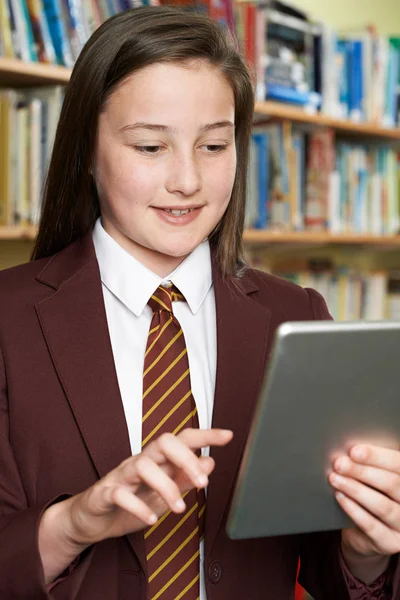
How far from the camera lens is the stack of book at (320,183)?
294 centimetres

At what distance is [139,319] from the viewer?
51.6 inches

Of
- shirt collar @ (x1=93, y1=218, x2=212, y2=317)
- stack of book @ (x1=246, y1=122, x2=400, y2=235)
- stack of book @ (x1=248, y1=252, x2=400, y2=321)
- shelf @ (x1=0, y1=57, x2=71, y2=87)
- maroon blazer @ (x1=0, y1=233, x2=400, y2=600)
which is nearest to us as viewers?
maroon blazer @ (x1=0, y1=233, x2=400, y2=600)

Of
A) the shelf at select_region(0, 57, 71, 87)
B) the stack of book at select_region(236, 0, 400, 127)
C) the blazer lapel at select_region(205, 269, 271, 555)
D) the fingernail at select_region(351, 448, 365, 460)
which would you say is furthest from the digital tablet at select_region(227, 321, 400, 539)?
the stack of book at select_region(236, 0, 400, 127)

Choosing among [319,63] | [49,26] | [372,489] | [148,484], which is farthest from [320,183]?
[148,484]

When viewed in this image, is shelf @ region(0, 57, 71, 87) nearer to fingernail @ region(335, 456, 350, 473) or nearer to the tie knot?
the tie knot

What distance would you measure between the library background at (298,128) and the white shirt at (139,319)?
931 millimetres

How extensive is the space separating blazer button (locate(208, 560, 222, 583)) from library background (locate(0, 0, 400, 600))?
125 centimetres

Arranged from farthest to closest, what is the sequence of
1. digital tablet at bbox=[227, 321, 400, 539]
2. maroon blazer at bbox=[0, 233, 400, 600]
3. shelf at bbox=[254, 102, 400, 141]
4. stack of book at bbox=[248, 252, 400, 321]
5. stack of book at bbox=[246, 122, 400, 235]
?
1. stack of book at bbox=[248, 252, 400, 321]
2. stack of book at bbox=[246, 122, 400, 235]
3. shelf at bbox=[254, 102, 400, 141]
4. maroon blazer at bbox=[0, 233, 400, 600]
5. digital tablet at bbox=[227, 321, 400, 539]

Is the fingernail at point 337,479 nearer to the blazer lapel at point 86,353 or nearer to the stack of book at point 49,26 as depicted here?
the blazer lapel at point 86,353

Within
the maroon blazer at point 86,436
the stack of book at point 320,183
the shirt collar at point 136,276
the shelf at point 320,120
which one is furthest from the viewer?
the stack of book at point 320,183

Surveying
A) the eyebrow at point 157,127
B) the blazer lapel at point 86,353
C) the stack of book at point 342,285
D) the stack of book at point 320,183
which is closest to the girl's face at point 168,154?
the eyebrow at point 157,127

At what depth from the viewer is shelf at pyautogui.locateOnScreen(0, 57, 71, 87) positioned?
2137 millimetres

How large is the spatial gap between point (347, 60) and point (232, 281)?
2.14 metres

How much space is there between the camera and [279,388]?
853 millimetres
